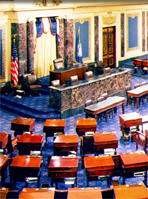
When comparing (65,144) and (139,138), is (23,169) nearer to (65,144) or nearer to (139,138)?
(65,144)

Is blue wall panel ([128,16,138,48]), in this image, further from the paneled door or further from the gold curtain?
the gold curtain

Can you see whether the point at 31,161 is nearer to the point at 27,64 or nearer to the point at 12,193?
the point at 12,193

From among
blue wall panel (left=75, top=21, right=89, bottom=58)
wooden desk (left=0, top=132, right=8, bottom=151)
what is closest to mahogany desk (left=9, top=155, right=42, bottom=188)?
wooden desk (left=0, top=132, right=8, bottom=151)

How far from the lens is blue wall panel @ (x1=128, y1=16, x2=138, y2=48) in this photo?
16053mm

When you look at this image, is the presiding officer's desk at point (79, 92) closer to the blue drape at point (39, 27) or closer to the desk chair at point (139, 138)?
the desk chair at point (139, 138)

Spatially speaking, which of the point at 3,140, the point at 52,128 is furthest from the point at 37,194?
the point at 52,128

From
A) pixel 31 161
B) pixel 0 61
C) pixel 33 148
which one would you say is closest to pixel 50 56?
pixel 0 61

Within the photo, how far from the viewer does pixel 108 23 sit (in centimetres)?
1494

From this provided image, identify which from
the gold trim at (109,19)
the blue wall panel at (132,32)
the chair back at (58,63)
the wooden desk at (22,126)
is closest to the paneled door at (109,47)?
the gold trim at (109,19)

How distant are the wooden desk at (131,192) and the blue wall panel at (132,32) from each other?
39.8 ft

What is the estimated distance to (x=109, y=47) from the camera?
50.9 feet

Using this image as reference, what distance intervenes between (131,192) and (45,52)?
9.51 metres

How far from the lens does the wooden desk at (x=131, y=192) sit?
15.6ft

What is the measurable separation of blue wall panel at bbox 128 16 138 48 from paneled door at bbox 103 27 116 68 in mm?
1060
